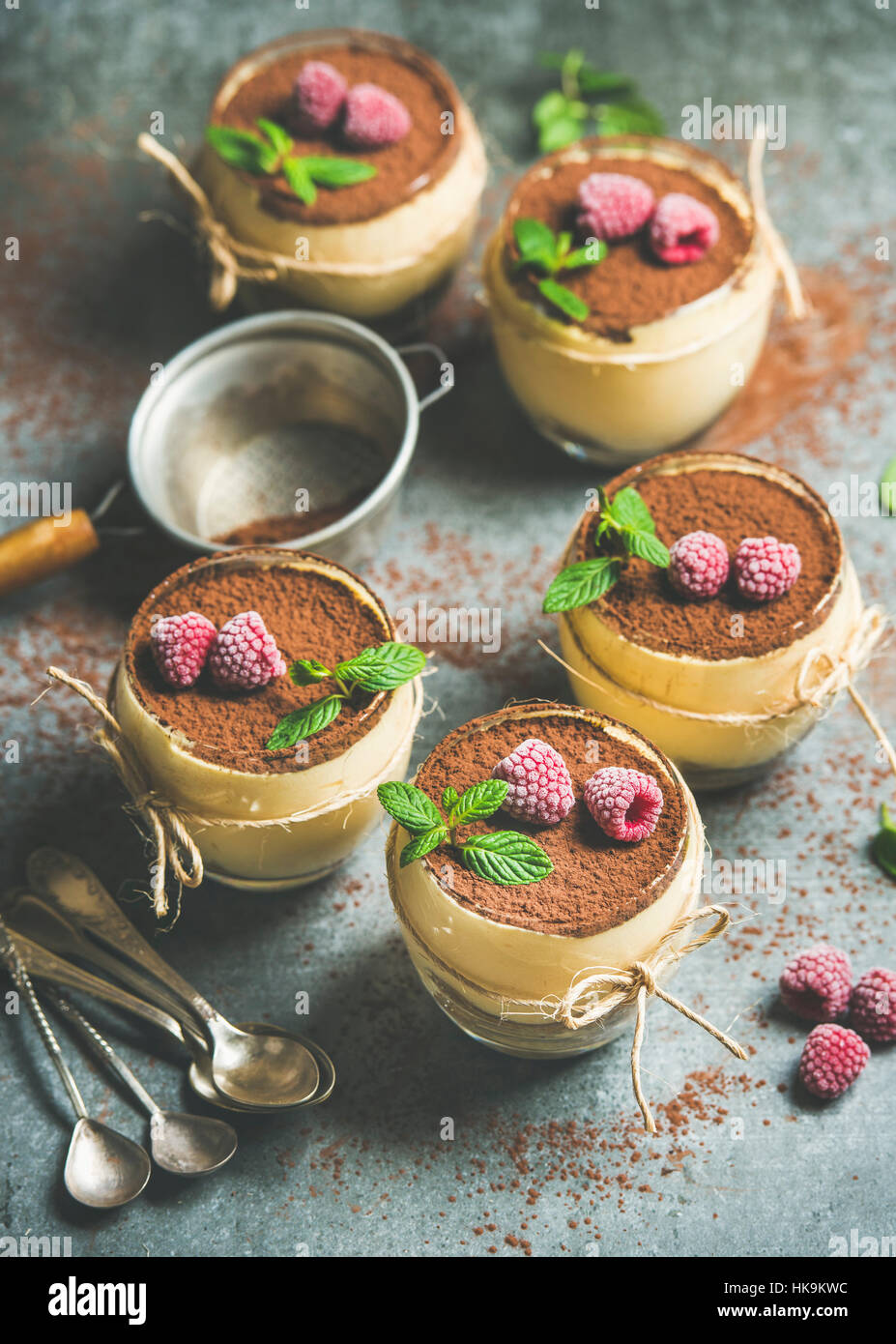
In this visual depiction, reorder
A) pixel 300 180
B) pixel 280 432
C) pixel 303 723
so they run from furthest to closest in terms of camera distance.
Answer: pixel 280 432, pixel 300 180, pixel 303 723

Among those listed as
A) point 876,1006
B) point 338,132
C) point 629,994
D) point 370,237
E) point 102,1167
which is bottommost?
point 102,1167

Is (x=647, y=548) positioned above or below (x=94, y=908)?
above

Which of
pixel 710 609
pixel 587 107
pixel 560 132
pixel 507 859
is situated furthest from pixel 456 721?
pixel 587 107

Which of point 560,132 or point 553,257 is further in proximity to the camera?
point 560,132

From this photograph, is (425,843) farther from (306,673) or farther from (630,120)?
(630,120)

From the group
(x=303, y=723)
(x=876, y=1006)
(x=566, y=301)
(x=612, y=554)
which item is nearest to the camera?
(x=303, y=723)

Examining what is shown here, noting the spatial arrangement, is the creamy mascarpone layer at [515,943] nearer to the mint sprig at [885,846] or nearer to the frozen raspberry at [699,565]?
the frozen raspberry at [699,565]

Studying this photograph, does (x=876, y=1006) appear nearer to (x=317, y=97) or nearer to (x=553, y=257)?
(x=553, y=257)
